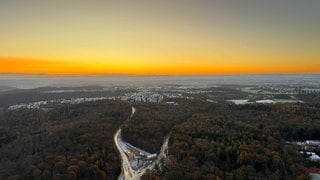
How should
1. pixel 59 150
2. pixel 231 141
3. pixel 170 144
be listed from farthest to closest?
pixel 170 144
pixel 231 141
pixel 59 150

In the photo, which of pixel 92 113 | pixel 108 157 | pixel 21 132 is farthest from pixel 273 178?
pixel 92 113

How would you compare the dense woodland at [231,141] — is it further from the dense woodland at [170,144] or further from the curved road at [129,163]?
the curved road at [129,163]

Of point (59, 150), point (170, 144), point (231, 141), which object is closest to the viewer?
point (59, 150)

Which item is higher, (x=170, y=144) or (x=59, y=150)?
(x=59, y=150)

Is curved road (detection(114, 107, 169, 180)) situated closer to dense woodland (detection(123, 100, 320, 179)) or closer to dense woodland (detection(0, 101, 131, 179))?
dense woodland (detection(0, 101, 131, 179))

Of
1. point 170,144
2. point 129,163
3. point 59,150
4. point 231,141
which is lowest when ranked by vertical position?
point 129,163

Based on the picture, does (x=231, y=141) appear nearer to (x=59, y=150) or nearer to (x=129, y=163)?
(x=129, y=163)

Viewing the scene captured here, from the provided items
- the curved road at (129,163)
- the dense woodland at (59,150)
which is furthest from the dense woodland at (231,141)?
the dense woodland at (59,150)

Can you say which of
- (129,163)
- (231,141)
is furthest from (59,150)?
(231,141)

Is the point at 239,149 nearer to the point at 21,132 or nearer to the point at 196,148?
the point at 196,148
